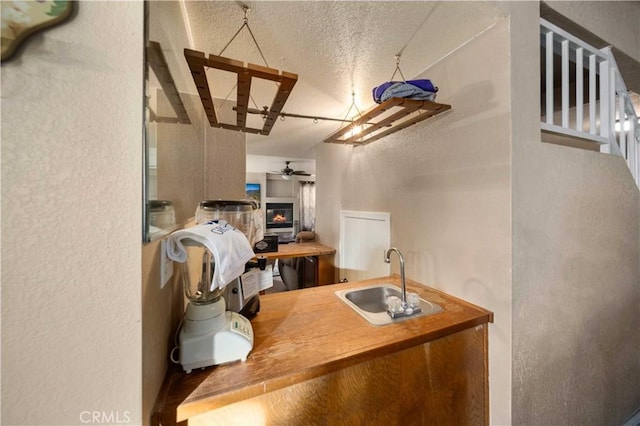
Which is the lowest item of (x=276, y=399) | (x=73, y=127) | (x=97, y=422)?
(x=276, y=399)

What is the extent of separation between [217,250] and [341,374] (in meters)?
0.60

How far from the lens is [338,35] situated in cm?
113

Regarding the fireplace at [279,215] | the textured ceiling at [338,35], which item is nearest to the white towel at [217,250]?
the textured ceiling at [338,35]

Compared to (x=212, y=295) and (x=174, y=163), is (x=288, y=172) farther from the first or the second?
(x=212, y=295)

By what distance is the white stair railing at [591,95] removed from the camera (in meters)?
1.16

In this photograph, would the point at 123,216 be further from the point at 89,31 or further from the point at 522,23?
the point at 522,23

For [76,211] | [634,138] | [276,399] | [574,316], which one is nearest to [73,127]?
[76,211]

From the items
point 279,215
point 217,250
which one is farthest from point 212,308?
point 279,215

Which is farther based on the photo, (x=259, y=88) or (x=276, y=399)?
(x=259, y=88)

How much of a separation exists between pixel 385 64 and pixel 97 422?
71.1 inches

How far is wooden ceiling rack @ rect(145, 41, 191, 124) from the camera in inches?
20.4

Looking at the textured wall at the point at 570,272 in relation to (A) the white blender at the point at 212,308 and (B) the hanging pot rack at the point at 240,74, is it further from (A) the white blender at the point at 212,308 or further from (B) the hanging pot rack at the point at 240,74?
(A) the white blender at the point at 212,308

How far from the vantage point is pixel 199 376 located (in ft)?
2.20

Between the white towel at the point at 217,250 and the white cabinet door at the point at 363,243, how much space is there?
1.40m
